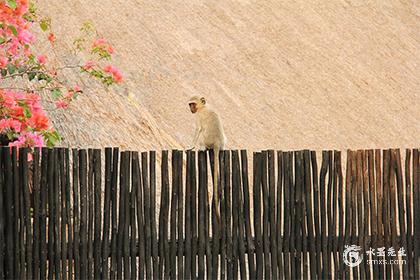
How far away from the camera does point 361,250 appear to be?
10.0 m

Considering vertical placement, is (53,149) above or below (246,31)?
below

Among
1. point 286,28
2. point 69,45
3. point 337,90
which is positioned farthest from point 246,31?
point 69,45

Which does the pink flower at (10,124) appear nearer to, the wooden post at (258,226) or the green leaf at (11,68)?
the green leaf at (11,68)

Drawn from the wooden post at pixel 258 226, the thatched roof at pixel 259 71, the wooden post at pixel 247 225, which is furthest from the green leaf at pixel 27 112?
the thatched roof at pixel 259 71

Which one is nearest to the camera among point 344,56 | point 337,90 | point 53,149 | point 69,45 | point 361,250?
point 53,149

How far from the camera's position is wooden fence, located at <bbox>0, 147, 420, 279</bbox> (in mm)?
9406

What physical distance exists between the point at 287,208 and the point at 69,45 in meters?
12.3

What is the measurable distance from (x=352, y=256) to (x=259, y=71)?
15.1 m

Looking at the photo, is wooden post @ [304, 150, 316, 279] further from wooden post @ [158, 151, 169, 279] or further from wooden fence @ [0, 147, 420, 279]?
wooden post @ [158, 151, 169, 279]

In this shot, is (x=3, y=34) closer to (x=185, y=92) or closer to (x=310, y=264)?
(x=310, y=264)

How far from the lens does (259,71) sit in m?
24.8

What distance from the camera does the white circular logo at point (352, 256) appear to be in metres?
9.98

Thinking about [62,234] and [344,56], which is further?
[344,56]

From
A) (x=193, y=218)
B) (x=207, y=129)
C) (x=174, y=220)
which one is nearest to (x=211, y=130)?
(x=207, y=129)
